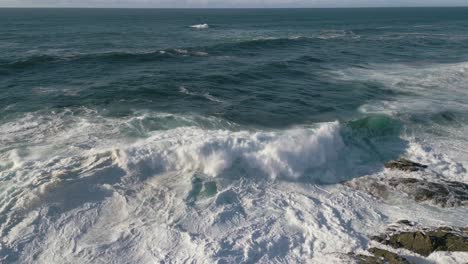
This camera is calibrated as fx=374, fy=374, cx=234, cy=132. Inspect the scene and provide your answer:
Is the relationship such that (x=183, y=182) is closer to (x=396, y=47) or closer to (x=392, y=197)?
(x=392, y=197)

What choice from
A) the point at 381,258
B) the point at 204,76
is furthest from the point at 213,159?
the point at 204,76

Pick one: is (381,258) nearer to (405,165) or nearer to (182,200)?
(405,165)

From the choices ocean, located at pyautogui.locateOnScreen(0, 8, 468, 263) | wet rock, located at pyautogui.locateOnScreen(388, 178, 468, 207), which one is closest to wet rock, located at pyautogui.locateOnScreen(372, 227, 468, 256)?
ocean, located at pyautogui.locateOnScreen(0, 8, 468, 263)

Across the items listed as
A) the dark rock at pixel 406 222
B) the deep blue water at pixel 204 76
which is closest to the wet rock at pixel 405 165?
the dark rock at pixel 406 222

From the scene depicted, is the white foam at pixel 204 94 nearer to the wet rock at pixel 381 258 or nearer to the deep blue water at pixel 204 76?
the deep blue water at pixel 204 76

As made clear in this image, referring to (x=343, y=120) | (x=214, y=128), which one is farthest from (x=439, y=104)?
(x=214, y=128)

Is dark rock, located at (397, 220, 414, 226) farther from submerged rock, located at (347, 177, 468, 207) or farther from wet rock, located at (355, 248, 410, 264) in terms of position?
wet rock, located at (355, 248, 410, 264)

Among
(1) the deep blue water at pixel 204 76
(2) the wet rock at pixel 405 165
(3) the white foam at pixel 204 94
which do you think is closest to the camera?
(2) the wet rock at pixel 405 165
